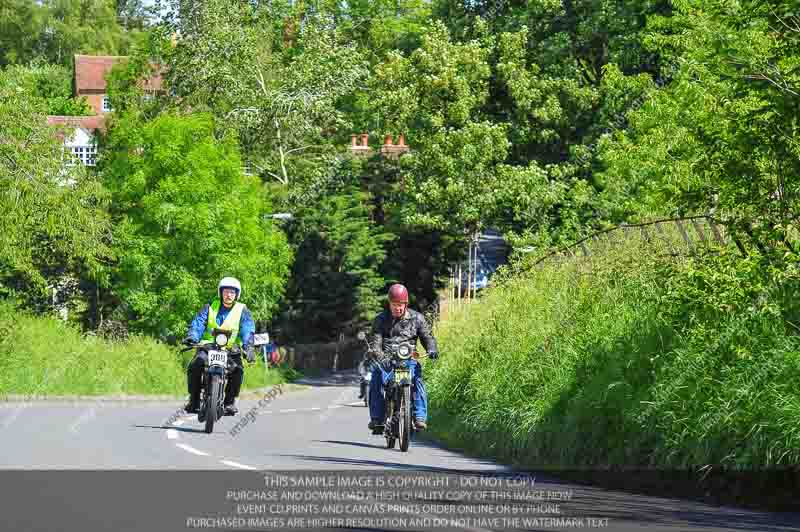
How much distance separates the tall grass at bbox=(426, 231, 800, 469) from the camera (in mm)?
13172

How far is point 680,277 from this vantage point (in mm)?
15383

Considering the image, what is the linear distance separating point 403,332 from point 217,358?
2710 mm

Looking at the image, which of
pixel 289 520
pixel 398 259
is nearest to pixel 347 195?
pixel 398 259

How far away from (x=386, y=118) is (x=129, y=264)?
411 inches

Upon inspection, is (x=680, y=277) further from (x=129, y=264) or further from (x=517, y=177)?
(x=129, y=264)

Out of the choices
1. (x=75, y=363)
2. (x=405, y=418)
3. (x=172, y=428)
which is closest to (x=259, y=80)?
(x=75, y=363)

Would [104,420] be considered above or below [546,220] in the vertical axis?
below

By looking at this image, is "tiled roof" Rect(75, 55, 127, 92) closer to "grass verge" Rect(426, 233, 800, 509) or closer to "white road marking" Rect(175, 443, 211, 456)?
"grass verge" Rect(426, 233, 800, 509)

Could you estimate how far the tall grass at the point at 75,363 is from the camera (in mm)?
39000

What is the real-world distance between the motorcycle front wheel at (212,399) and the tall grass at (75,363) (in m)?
18.9

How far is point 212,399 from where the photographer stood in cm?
1917

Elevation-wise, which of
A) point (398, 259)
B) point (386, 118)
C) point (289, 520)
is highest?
point (386, 118)

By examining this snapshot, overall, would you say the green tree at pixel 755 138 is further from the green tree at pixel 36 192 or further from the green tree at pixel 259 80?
the green tree at pixel 259 80

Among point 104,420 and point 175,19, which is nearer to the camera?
point 104,420
